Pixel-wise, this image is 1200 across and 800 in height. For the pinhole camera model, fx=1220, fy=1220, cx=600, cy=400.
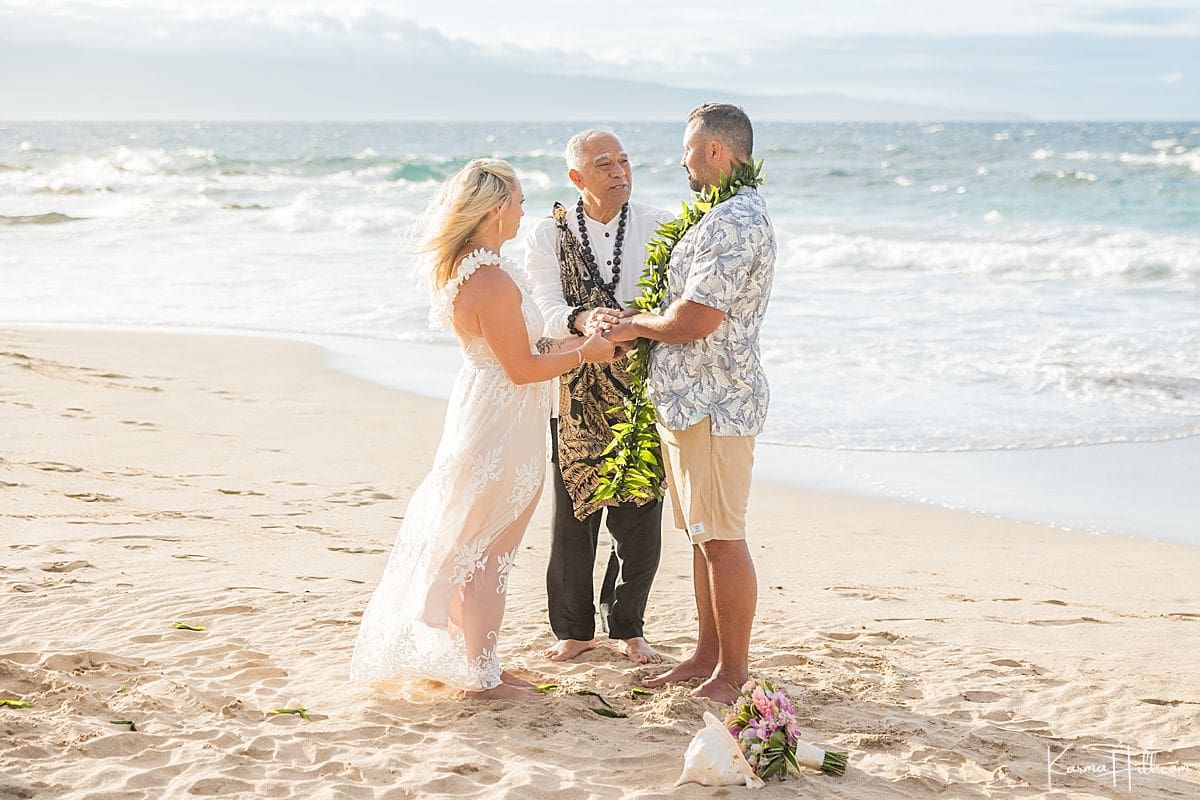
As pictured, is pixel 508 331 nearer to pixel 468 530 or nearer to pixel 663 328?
pixel 663 328

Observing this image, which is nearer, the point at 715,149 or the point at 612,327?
the point at 715,149

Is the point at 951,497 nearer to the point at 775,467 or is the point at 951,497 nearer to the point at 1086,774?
the point at 775,467

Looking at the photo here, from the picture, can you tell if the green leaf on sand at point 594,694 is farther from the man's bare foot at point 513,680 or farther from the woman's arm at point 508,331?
the woman's arm at point 508,331

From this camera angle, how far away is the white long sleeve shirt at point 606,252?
186 inches

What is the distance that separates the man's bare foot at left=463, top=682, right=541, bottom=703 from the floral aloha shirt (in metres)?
1.11

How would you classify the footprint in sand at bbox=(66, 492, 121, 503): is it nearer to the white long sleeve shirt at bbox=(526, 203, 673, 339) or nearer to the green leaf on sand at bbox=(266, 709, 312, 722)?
the green leaf on sand at bbox=(266, 709, 312, 722)

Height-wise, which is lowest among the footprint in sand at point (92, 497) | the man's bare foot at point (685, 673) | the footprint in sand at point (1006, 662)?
the footprint in sand at point (92, 497)

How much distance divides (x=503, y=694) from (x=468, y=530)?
0.61m

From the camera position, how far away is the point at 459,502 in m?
4.38

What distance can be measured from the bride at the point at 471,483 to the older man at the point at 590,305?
0.29 metres

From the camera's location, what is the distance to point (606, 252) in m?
4.75

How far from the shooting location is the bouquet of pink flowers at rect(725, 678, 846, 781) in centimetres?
378

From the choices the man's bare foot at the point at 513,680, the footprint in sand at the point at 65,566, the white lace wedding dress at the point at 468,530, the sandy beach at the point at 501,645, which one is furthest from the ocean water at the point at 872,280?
the footprint in sand at the point at 65,566

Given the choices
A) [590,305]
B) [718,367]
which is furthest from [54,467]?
[718,367]
